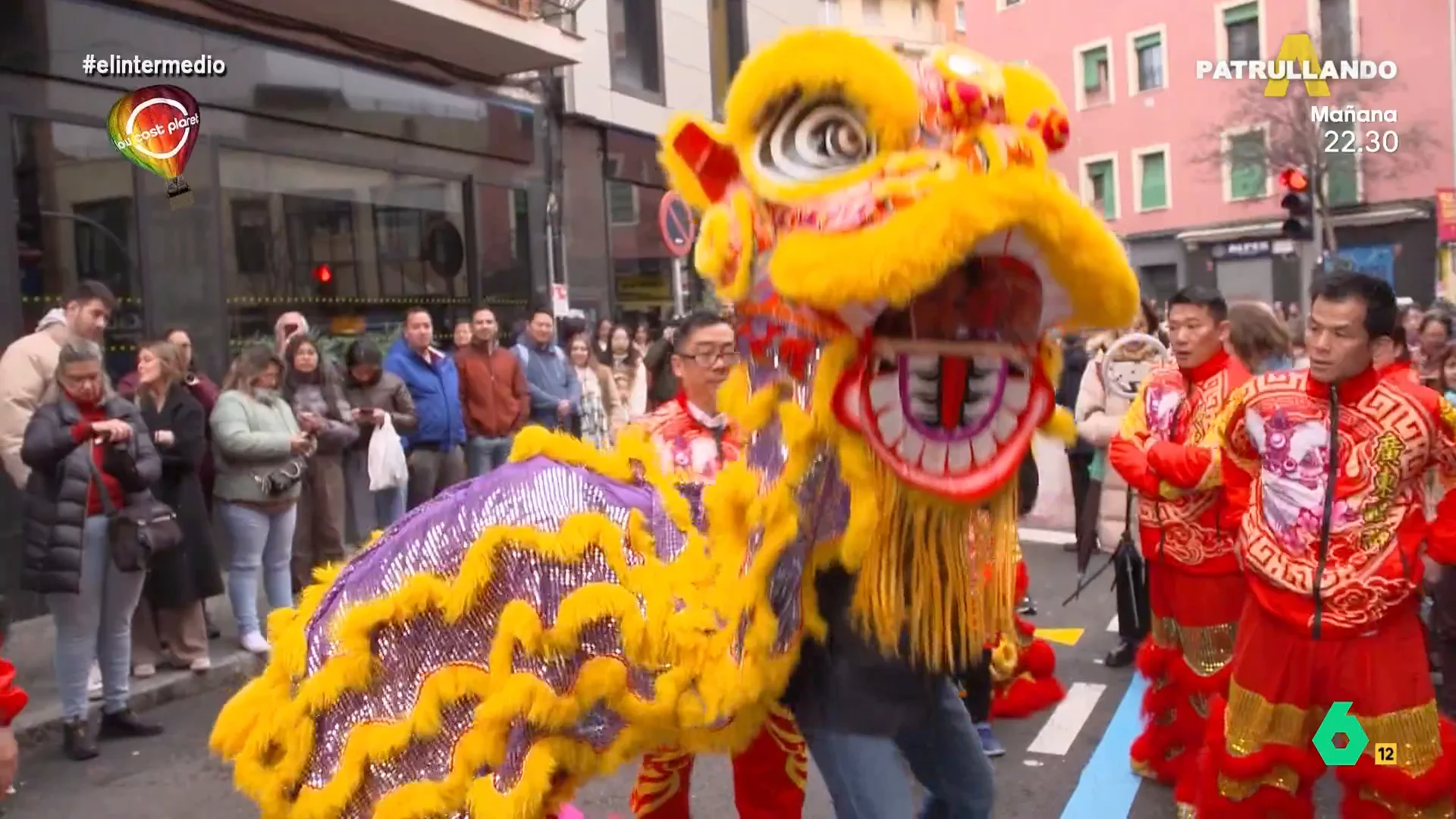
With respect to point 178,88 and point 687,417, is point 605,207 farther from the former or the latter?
point 687,417

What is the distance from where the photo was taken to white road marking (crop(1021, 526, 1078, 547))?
7992mm

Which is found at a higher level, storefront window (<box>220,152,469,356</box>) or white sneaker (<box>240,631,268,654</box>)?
storefront window (<box>220,152,469,356</box>)

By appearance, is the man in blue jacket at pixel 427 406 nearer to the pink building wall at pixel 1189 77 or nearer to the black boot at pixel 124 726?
the black boot at pixel 124 726

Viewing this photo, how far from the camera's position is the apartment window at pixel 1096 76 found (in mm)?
25656

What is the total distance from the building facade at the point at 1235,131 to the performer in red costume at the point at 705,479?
18901 mm

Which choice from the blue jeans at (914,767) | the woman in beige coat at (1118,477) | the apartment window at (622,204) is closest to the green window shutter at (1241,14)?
the apartment window at (622,204)

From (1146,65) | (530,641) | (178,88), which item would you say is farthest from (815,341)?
(1146,65)

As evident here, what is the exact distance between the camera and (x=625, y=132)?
1272 centimetres

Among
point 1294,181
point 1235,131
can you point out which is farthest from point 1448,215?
point 1294,181

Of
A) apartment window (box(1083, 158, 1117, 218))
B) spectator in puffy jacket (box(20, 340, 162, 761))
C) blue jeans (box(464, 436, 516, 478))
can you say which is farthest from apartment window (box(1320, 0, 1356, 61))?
spectator in puffy jacket (box(20, 340, 162, 761))

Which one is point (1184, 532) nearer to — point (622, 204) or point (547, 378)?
point (547, 378)

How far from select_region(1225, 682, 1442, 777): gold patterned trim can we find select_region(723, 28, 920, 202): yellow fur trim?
1936 mm

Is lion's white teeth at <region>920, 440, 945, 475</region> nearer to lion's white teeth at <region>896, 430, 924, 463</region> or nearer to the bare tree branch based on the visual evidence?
lion's white teeth at <region>896, 430, 924, 463</region>

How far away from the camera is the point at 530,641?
1805 millimetres
